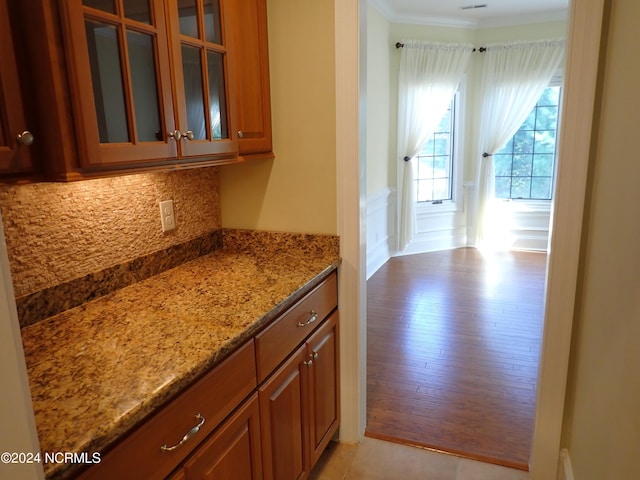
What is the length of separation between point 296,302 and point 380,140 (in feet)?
12.3

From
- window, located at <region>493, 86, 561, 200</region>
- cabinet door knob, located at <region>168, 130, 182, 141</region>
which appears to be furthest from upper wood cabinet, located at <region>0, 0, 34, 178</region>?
window, located at <region>493, 86, 561, 200</region>

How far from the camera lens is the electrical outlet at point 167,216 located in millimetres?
1854

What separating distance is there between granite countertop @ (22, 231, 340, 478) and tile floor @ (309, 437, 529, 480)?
909 mm

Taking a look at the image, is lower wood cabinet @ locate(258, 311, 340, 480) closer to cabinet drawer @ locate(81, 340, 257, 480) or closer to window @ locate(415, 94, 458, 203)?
cabinet drawer @ locate(81, 340, 257, 480)

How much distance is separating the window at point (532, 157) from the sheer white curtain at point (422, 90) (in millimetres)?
1030

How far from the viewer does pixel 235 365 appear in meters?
1.32

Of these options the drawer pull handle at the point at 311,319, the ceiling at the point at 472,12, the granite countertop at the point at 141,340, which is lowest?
the drawer pull handle at the point at 311,319

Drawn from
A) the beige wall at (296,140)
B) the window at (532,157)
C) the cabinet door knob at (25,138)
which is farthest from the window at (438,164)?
the cabinet door knob at (25,138)

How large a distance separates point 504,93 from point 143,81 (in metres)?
5.12

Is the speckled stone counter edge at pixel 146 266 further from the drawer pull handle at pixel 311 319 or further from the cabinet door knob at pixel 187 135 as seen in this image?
the cabinet door knob at pixel 187 135

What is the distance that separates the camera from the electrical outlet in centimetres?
185

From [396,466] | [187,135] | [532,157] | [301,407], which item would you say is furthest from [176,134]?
[532,157]

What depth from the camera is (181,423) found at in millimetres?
1103

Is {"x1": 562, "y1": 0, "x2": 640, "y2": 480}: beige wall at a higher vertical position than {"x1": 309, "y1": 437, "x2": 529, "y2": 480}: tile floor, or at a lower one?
higher
